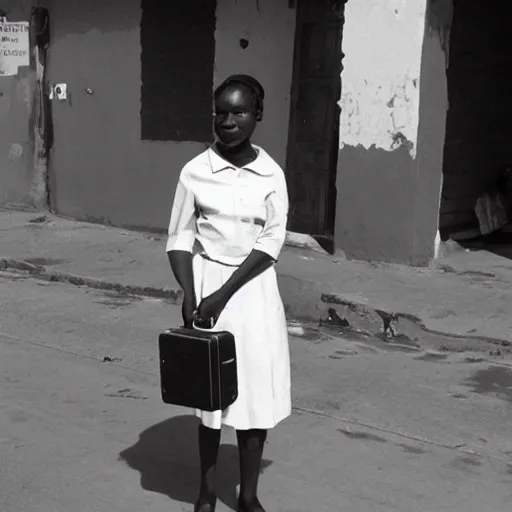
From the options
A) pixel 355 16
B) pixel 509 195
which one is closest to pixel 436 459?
pixel 355 16

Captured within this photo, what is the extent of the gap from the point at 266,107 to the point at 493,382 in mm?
5293

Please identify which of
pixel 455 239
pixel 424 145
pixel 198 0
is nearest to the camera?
pixel 424 145

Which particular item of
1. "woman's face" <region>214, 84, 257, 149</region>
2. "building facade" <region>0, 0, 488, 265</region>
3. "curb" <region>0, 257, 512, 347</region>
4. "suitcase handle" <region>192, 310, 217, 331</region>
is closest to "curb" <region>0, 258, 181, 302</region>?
"curb" <region>0, 257, 512, 347</region>

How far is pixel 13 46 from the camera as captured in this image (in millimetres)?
12586

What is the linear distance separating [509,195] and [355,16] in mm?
3286

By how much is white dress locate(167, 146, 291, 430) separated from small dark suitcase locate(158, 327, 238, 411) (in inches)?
3.8

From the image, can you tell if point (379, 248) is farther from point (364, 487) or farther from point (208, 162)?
point (208, 162)

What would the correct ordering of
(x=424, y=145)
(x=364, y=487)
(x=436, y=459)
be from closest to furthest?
(x=364, y=487) → (x=436, y=459) → (x=424, y=145)

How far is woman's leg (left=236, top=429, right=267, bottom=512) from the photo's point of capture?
11.1 feet

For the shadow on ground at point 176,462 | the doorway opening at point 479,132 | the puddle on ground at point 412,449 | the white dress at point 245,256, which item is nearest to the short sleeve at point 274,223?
the white dress at point 245,256

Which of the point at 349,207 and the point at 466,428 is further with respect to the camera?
the point at 349,207

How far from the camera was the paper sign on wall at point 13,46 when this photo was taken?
40.8 feet

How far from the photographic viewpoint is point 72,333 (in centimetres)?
666

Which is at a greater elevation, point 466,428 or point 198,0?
point 198,0
